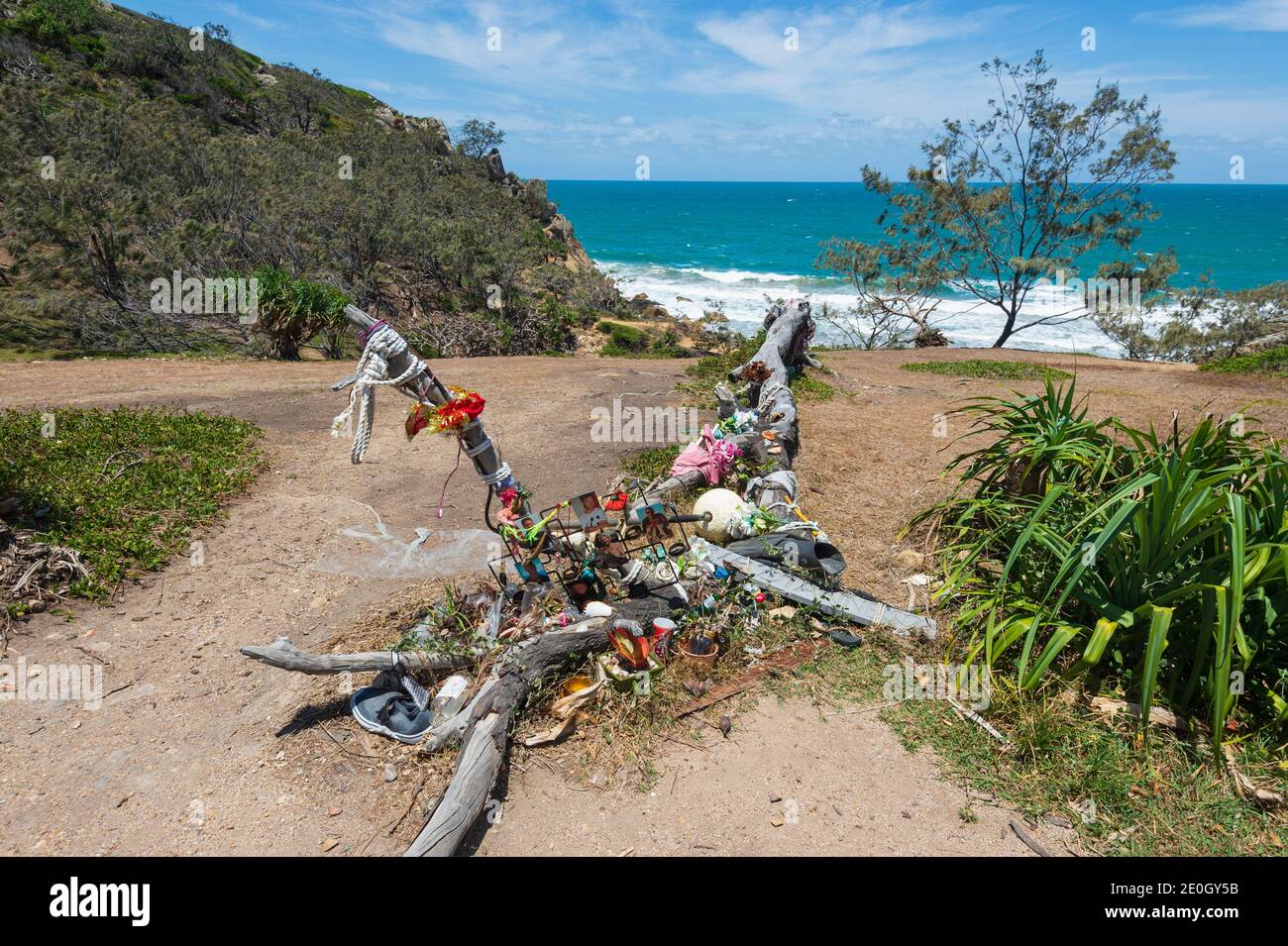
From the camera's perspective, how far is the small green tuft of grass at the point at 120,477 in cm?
527

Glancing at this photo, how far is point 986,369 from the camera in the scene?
13.2 meters

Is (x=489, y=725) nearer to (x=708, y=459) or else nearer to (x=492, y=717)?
(x=492, y=717)

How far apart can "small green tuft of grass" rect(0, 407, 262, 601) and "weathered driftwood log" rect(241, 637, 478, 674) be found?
2.35m

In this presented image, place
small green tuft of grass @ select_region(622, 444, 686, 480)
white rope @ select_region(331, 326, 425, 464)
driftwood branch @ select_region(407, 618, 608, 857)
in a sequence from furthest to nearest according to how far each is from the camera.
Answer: small green tuft of grass @ select_region(622, 444, 686, 480) → white rope @ select_region(331, 326, 425, 464) → driftwood branch @ select_region(407, 618, 608, 857)

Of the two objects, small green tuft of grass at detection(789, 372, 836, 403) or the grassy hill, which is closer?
small green tuft of grass at detection(789, 372, 836, 403)

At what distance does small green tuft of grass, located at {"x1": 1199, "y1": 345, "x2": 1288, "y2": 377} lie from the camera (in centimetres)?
1187

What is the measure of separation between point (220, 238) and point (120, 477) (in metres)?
11.2

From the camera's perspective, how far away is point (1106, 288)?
1992 cm

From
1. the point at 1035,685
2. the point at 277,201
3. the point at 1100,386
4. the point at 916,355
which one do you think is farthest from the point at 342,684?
the point at 277,201

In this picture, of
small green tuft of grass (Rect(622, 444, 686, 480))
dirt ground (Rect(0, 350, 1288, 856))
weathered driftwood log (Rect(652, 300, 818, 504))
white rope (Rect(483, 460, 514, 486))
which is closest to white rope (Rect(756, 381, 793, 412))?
weathered driftwood log (Rect(652, 300, 818, 504))

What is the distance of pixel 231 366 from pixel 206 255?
4.57 m

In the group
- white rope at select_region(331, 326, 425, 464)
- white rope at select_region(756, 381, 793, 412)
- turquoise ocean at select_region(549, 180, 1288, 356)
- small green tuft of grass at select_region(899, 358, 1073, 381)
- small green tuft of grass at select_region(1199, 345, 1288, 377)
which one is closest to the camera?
white rope at select_region(331, 326, 425, 464)

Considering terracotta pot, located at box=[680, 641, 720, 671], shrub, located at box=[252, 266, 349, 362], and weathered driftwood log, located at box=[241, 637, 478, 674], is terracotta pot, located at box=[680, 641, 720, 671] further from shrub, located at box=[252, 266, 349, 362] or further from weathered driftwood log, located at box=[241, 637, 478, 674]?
shrub, located at box=[252, 266, 349, 362]
